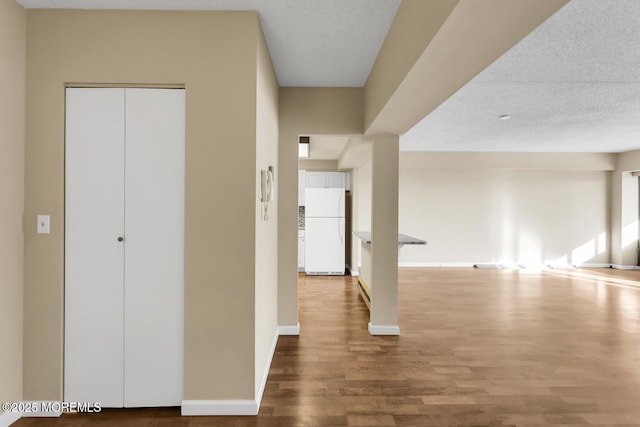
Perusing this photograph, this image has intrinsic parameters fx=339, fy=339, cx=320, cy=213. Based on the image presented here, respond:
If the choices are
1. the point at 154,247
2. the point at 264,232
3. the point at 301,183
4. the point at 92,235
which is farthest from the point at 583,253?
the point at 92,235

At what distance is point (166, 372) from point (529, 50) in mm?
3724

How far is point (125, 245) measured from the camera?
2.30 m

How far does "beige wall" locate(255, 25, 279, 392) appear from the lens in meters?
2.37

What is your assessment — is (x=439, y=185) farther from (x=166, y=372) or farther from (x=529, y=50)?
(x=166, y=372)

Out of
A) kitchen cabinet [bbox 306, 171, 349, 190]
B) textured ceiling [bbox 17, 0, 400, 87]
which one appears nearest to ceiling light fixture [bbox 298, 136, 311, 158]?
kitchen cabinet [bbox 306, 171, 349, 190]

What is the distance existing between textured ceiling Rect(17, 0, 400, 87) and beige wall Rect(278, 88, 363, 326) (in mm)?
298

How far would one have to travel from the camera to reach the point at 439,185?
833 cm

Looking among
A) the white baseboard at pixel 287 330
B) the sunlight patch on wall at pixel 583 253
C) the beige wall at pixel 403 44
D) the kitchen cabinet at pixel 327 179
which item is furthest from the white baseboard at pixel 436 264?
the beige wall at pixel 403 44

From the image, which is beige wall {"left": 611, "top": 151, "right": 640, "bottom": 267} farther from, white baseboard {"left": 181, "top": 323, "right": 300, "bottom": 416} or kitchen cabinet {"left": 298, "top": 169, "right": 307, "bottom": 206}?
white baseboard {"left": 181, "top": 323, "right": 300, "bottom": 416}

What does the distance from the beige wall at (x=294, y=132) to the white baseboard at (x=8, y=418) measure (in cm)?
217

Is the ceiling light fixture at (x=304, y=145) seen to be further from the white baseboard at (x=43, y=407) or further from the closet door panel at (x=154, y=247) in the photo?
the white baseboard at (x=43, y=407)

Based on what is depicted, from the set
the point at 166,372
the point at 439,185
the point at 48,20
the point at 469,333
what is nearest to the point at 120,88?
the point at 48,20

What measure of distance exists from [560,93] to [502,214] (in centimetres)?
497

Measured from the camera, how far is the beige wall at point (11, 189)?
208 cm
